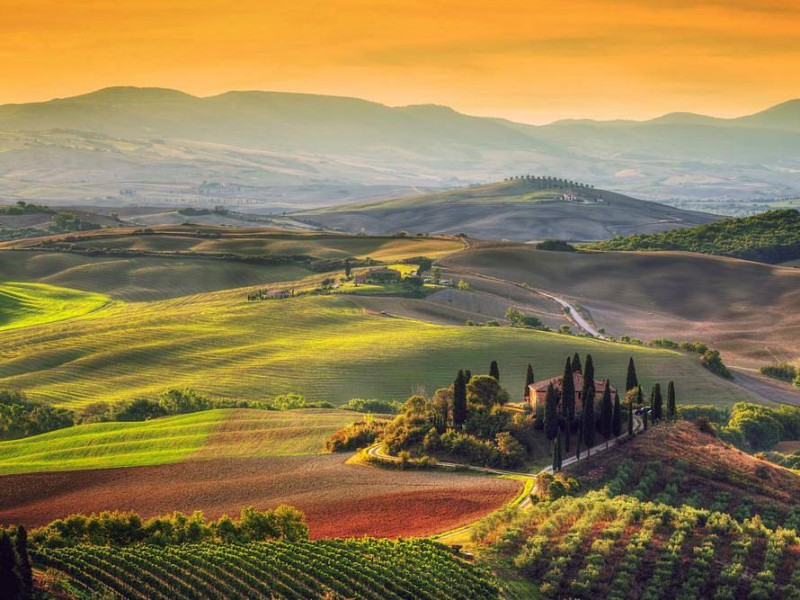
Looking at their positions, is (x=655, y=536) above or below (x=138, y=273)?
above

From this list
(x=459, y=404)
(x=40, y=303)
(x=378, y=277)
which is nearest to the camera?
(x=459, y=404)

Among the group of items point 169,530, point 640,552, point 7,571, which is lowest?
point 640,552

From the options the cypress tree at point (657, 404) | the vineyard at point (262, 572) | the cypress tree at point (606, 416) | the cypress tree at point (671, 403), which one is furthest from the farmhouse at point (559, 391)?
the vineyard at point (262, 572)

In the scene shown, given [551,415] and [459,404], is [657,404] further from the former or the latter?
[459,404]

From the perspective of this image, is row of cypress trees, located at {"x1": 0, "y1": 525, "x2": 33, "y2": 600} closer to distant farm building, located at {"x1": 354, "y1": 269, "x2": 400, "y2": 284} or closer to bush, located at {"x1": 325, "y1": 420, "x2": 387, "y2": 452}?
bush, located at {"x1": 325, "y1": 420, "x2": 387, "y2": 452}

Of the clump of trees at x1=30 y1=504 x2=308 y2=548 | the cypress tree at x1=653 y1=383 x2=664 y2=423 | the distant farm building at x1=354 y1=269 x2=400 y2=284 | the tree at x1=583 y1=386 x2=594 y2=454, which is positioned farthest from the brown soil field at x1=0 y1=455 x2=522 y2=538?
the distant farm building at x1=354 y1=269 x2=400 y2=284

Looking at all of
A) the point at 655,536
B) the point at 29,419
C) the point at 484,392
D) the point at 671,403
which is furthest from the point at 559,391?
the point at 29,419

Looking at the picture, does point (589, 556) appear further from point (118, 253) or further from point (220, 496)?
point (118, 253)

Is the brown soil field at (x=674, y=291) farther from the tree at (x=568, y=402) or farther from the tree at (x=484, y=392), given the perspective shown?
the tree at (x=568, y=402)
